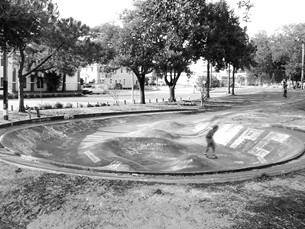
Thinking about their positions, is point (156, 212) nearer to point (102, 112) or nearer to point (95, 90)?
point (102, 112)

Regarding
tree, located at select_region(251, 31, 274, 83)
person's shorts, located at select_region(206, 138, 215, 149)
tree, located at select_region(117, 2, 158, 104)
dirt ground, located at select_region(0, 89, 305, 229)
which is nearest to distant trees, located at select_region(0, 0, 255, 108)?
tree, located at select_region(117, 2, 158, 104)

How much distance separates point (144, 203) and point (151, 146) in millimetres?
7826

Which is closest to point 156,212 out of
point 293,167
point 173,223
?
point 173,223

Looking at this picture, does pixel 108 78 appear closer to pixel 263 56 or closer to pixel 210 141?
pixel 263 56

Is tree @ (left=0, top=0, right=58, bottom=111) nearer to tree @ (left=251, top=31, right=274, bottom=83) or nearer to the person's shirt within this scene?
the person's shirt

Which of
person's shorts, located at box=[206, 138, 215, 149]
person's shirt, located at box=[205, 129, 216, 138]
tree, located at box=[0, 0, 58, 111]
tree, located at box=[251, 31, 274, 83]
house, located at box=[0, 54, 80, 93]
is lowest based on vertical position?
person's shorts, located at box=[206, 138, 215, 149]

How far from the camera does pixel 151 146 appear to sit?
13.7 meters

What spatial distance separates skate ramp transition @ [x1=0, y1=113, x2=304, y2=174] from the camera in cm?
1078

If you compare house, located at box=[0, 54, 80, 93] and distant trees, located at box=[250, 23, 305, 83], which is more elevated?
distant trees, located at box=[250, 23, 305, 83]

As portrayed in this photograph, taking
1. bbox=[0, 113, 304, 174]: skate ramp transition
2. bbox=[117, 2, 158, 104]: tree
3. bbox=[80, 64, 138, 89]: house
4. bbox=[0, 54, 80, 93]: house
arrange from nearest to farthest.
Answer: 1. bbox=[0, 113, 304, 174]: skate ramp transition
2. bbox=[117, 2, 158, 104]: tree
3. bbox=[0, 54, 80, 93]: house
4. bbox=[80, 64, 138, 89]: house

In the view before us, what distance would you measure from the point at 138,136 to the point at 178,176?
7461mm

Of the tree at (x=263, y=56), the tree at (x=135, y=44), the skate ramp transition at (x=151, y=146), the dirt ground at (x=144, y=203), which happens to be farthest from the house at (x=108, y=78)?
the dirt ground at (x=144, y=203)

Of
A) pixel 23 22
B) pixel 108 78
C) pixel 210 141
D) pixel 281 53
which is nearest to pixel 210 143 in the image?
pixel 210 141

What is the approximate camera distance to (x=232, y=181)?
284 inches
